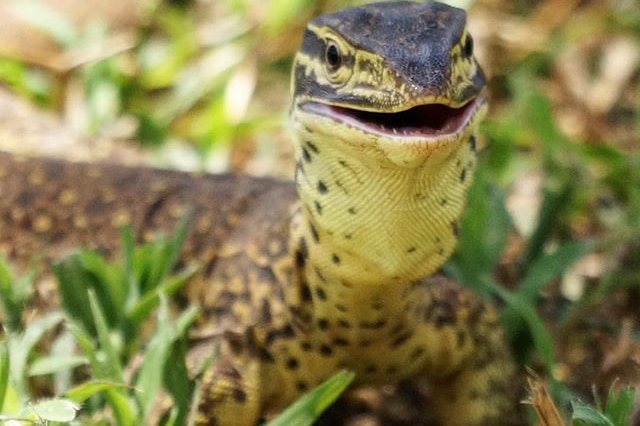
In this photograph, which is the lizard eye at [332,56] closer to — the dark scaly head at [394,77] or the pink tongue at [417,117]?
the dark scaly head at [394,77]

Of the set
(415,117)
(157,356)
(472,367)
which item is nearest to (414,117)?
(415,117)

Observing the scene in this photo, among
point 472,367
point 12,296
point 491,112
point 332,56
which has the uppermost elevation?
point 332,56

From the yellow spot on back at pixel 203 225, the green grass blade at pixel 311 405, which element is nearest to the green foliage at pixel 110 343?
the yellow spot on back at pixel 203 225

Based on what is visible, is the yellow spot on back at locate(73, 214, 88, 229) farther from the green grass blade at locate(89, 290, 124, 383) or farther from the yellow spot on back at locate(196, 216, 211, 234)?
the green grass blade at locate(89, 290, 124, 383)

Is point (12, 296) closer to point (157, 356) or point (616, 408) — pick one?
point (157, 356)

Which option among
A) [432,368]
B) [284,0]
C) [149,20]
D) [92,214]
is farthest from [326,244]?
Answer: [149,20]

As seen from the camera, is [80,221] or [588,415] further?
[80,221]

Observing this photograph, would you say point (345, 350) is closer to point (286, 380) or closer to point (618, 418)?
point (286, 380)
